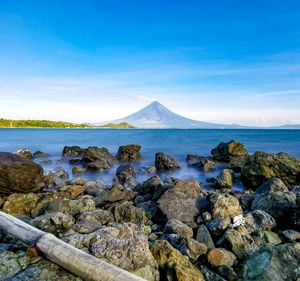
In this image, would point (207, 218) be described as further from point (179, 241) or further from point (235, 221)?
point (179, 241)

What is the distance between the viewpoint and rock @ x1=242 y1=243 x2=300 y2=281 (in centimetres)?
484

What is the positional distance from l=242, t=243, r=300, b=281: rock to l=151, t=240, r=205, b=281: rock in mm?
884

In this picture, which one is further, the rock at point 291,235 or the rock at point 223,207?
the rock at point 223,207

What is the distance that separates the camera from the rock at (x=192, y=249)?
21.4ft

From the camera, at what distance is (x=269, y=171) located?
16.9m

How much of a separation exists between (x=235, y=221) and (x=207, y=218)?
1175 mm

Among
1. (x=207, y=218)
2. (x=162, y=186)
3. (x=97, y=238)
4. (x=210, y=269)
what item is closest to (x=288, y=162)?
(x=162, y=186)

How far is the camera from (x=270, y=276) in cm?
479

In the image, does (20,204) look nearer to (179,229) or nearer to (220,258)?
(179,229)

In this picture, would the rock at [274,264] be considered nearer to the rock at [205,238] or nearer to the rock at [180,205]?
the rock at [205,238]

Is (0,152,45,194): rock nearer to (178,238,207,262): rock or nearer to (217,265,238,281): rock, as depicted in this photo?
(178,238,207,262): rock

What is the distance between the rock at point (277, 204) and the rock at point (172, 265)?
4112 mm

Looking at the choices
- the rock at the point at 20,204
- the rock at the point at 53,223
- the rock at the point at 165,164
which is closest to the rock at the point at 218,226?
the rock at the point at 53,223

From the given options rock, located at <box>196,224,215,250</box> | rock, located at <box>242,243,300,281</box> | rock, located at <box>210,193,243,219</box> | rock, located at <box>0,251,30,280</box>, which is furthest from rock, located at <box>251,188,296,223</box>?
rock, located at <box>0,251,30,280</box>
